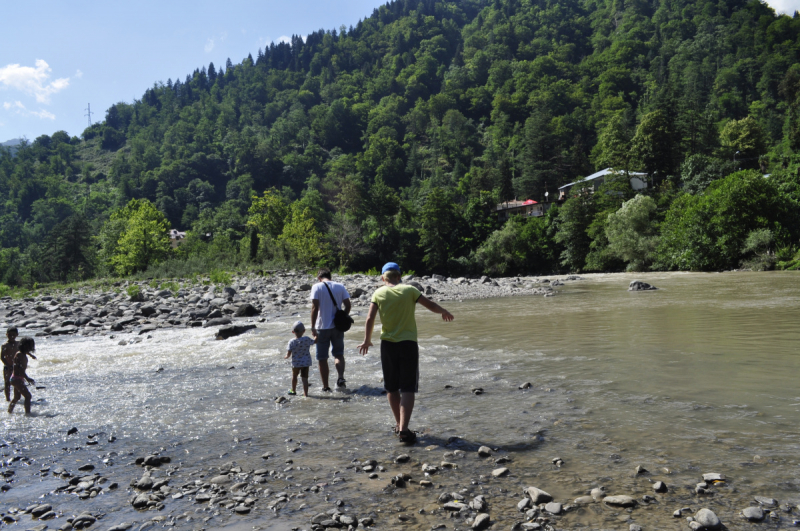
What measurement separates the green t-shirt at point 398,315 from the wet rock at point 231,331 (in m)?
10.1

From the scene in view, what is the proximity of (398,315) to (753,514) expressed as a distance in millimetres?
4133

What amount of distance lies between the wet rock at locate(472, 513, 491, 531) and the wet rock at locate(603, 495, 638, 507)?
→ 1110 mm

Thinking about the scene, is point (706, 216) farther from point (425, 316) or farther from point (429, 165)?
point (429, 165)

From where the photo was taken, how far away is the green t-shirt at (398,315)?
6.53 m

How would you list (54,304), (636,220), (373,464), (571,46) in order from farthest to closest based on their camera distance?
(571,46) < (636,220) < (54,304) < (373,464)

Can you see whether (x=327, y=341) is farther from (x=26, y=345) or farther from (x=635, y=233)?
(x=635, y=233)

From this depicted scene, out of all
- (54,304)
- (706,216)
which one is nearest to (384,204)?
(706,216)

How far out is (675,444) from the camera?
5520 mm

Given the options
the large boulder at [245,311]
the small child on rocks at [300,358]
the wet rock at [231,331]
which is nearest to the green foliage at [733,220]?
the large boulder at [245,311]

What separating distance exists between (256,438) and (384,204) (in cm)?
7462

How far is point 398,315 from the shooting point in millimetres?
6555

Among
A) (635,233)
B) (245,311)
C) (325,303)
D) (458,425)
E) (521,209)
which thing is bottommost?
(458,425)

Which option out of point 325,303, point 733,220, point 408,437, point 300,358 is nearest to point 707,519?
point 408,437

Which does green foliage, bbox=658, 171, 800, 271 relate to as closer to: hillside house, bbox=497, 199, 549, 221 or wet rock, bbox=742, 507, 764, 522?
wet rock, bbox=742, 507, 764, 522
